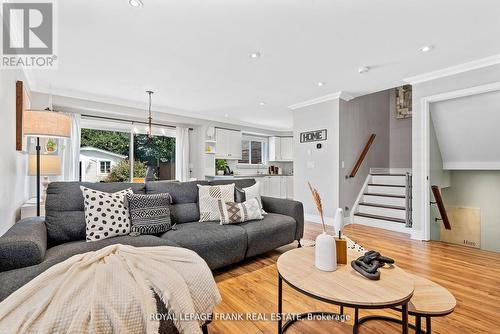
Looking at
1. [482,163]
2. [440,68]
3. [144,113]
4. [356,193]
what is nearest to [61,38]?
[144,113]

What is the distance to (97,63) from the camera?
297 cm

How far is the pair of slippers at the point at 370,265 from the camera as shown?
4.10 feet

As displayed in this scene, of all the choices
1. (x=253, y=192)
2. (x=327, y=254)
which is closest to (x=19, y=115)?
(x=253, y=192)

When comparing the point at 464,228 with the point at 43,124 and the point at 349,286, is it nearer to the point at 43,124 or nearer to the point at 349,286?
the point at 349,286

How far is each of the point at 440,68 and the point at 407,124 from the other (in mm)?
2591

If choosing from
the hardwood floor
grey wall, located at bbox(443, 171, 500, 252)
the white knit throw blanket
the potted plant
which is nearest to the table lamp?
the white knit throw blanket

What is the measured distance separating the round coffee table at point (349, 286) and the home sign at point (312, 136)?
3382 mm

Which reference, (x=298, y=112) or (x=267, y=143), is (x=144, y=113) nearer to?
(x=298, y=112)

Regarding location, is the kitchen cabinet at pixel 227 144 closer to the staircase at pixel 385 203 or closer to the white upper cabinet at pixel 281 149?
the white upper cabinet at pixel 281 149

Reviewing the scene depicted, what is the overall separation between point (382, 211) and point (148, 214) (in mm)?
4030

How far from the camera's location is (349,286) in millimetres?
1179

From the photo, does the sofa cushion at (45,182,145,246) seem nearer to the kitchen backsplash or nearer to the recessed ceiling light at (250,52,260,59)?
the recessed ceiling light at (250,52,260,59)

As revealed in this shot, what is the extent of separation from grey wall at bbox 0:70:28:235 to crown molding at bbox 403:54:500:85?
15.4ft

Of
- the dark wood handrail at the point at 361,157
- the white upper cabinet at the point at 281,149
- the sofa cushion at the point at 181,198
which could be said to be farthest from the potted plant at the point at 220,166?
the sofa cushion at the point at 181,198
